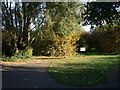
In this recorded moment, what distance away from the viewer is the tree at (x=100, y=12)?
21.7 feet

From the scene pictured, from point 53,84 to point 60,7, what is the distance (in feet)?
31.3

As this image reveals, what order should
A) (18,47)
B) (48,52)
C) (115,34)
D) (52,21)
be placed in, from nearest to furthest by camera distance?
(52,21), (18,47), (48,52), (115,34)

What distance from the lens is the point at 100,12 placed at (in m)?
6.82

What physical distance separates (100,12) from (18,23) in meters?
11.2

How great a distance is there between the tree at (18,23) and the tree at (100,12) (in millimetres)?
7269

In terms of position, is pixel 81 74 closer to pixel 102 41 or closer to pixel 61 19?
pixel 61 19

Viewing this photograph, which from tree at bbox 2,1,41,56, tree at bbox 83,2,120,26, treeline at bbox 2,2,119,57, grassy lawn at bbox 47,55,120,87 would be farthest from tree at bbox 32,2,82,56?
tree at bbox 83,2,120,26

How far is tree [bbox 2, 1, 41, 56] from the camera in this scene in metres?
14.1

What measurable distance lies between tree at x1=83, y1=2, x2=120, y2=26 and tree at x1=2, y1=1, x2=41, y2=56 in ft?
23.8

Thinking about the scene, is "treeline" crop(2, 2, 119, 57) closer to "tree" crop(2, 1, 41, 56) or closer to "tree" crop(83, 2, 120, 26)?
"tree" crop(2, 1, 41, 56)

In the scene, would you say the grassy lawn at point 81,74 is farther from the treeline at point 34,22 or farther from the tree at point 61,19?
the tree at point 61,19

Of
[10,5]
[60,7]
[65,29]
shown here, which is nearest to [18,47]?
[10,5]

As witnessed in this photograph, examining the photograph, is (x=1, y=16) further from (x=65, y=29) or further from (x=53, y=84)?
(x=53, y=84)

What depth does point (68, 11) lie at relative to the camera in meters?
13.9
